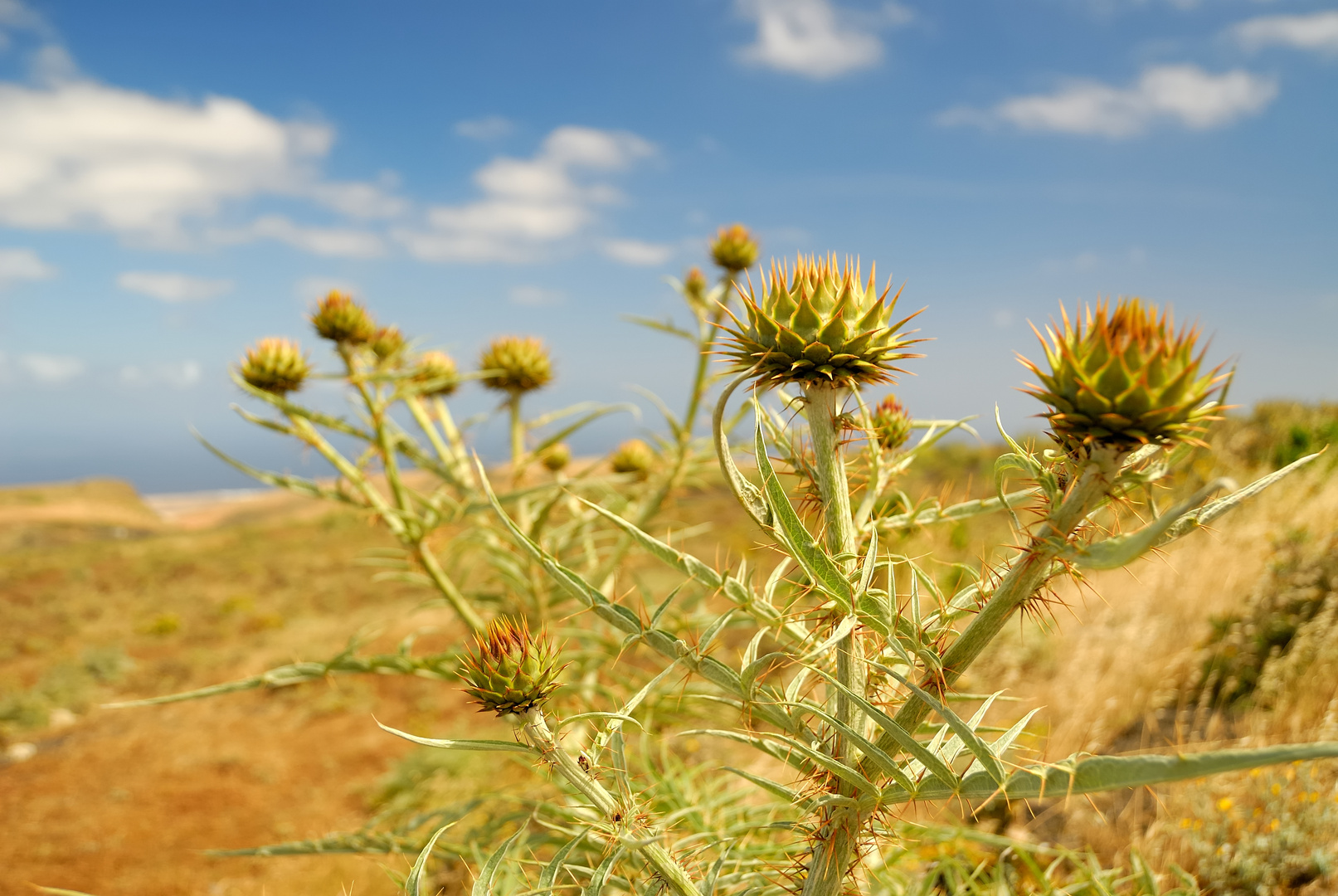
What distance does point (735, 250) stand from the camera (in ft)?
11.5

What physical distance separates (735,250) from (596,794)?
2884mm

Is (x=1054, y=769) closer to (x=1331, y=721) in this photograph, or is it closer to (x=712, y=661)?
(x=712, y=661)

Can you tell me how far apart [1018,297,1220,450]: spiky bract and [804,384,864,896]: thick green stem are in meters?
0.33

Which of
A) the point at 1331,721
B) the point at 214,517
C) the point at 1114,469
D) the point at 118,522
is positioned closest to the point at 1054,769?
the point at 1114,469

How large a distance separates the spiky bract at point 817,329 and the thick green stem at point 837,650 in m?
0.05

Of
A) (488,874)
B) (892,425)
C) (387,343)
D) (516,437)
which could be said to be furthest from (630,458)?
(488,874)

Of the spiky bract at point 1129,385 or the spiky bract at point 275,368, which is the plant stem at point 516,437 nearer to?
the spiky bract at point 275,368

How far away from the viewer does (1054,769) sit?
0.76 m

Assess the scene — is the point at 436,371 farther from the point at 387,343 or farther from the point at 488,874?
the point at 488,874

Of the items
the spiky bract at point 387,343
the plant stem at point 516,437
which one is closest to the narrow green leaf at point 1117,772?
the plant stem at point 516,437

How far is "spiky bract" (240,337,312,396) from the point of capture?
2.75 m

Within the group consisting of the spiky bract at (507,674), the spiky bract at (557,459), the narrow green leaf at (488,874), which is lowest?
the narrow green leaf at (488,874)

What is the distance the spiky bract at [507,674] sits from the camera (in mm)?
1072

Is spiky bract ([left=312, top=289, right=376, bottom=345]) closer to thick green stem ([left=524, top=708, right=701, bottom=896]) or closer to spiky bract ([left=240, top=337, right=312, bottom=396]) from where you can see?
spiky bract ([left=240, top=337, right=312, bottom=396])
